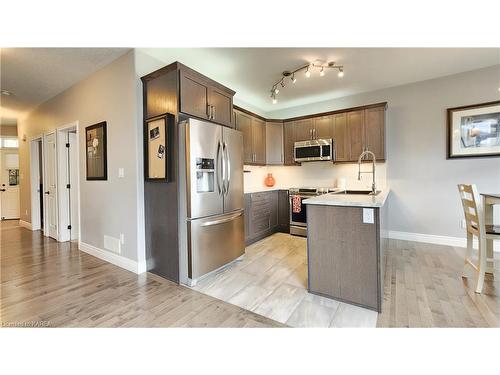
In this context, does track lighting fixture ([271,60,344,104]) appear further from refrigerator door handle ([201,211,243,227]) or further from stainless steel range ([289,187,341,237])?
refrigerator door handle ([201,211,243,227])

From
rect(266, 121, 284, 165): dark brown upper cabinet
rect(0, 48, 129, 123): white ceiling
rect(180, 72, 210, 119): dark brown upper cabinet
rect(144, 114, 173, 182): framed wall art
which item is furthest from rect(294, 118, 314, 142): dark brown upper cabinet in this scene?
rect(0, 48, 129, 123): white ceiling

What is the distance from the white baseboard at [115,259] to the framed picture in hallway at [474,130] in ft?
15.5

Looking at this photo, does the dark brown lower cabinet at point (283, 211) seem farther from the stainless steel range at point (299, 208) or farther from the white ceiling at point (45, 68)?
the white ceiling at point (45, 68)

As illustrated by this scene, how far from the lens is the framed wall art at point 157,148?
2463 mm

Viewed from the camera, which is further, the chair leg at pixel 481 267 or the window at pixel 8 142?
the window at pixel 8 142

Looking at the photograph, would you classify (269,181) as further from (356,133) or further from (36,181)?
(36,181)

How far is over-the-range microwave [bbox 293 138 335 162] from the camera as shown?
4258mm

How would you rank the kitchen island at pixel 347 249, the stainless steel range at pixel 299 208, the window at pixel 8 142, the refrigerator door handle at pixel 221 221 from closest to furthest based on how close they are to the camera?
the kitchen island at pixel 347 249 < the refrigerator door handle at pixel 221 221 < the stainless steel range at pixel 299 208 < the window at pixel 8 142

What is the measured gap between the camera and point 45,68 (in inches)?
121

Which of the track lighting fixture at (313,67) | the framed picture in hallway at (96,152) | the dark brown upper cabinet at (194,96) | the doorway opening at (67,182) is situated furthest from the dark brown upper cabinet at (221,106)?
the doorway opening at (67,182)

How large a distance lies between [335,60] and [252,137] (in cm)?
187
